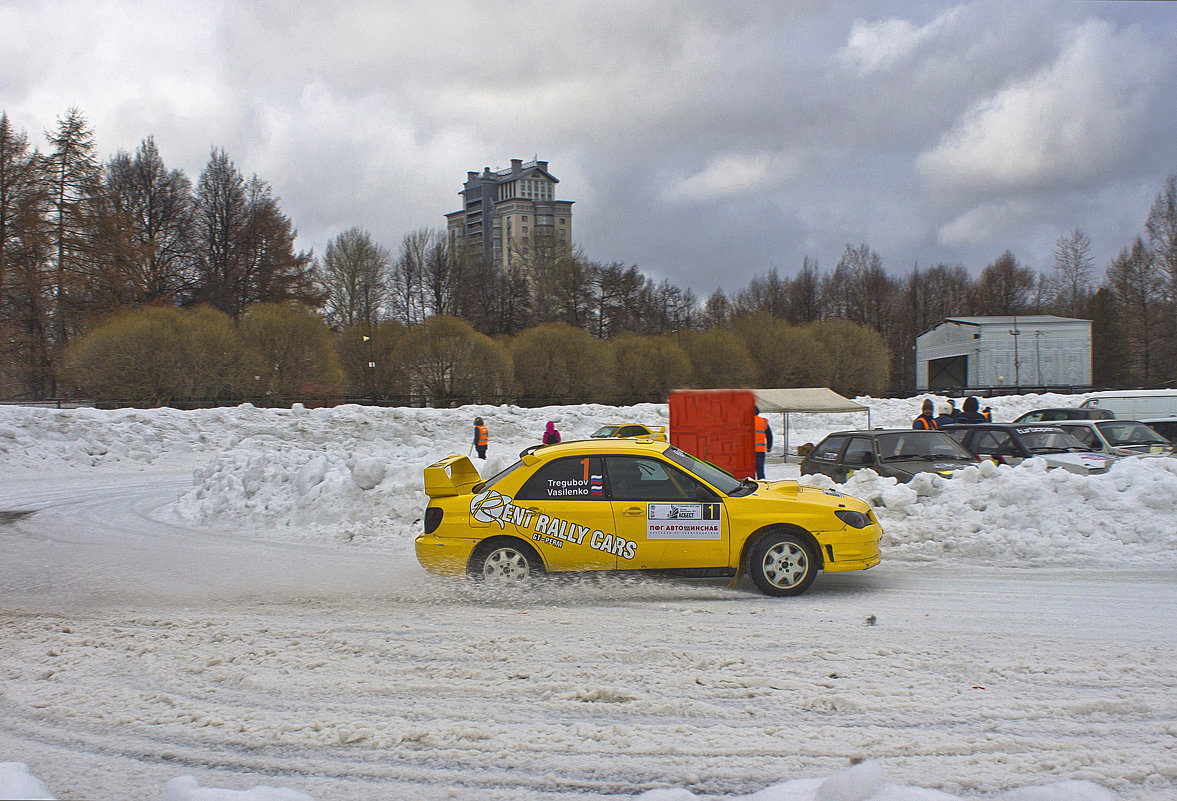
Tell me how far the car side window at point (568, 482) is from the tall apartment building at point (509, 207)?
4553 inches

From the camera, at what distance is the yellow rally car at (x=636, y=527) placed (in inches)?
282

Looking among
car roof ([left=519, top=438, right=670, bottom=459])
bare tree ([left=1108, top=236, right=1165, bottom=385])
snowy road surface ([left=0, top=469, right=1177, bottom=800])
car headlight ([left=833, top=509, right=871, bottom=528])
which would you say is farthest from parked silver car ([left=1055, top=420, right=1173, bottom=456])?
bare tree ([left=1108, top=236, right=1165, bottom=385])

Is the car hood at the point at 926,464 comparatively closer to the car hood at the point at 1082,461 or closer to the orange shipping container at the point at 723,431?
the car hood at the point at 1082,461

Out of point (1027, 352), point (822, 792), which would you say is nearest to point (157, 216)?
point (822, 792)

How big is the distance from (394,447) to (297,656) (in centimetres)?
2238

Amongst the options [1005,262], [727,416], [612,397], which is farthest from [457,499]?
[1005,262]

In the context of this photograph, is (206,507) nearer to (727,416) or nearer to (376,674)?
(376,674)

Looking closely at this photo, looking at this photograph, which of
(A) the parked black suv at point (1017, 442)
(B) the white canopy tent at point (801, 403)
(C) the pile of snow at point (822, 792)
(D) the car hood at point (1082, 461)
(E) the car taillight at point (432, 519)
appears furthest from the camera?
(B) the white canopy tent at point (801, 403)

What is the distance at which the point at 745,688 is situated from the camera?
482 cm

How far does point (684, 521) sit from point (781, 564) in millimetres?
977

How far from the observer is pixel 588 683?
195 inches

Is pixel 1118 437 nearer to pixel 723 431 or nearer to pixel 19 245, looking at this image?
pixel 723 431

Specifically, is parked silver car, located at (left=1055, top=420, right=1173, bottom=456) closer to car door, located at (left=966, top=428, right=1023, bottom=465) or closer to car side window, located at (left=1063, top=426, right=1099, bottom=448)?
car side window, located at (left=1063, top=426, right=1099, bottom=448)

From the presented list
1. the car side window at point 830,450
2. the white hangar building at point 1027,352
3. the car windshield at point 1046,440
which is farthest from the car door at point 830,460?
the white hangar building at point 1027,352
